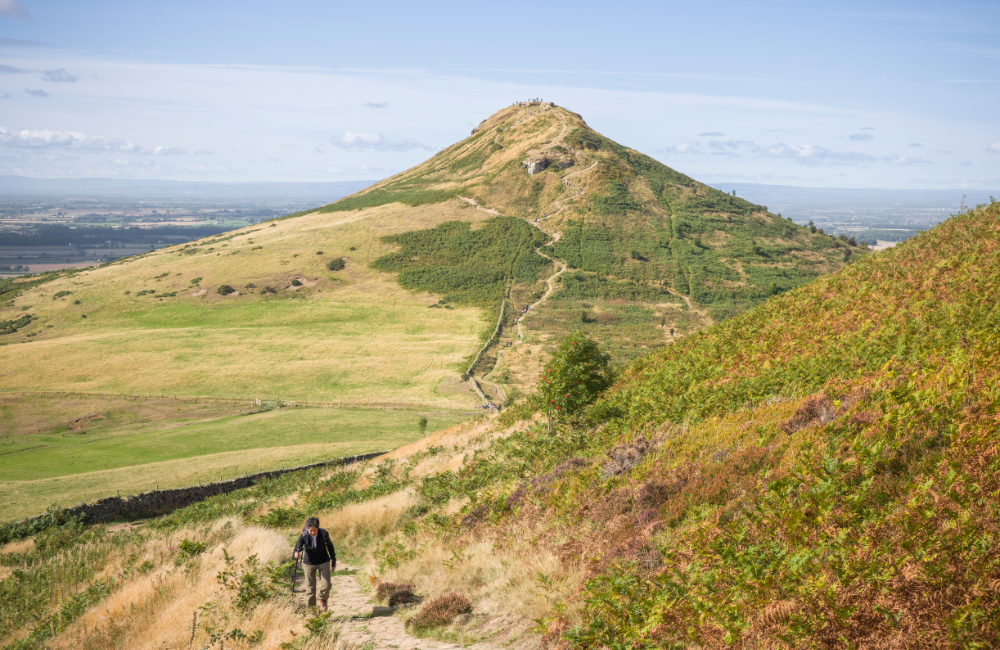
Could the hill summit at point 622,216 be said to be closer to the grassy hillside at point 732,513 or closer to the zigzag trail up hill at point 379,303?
the zigzag trail up hill at point 379,303

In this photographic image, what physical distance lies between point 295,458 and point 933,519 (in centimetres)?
3294

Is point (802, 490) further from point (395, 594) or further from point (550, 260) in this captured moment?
point (550, 260)

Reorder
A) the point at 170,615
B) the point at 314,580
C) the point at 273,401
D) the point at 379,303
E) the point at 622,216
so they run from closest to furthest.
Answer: the point at 170,615
the point at 314,580
the point at 273,401
the point at 379,303
the point at 622,216

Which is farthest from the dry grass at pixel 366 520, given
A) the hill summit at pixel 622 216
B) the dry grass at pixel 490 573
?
the hill summit at pixel 622 216

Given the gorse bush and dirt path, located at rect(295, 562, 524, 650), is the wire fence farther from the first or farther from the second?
the gorse bush

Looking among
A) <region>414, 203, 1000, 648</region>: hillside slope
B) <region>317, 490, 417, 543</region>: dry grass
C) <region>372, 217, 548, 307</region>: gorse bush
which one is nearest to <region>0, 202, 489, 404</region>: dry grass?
<region>372, 217, 548, 307</region>: gorse bush

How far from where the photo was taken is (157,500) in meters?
26.5

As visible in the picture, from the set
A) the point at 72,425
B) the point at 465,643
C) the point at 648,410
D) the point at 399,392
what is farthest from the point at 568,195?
the point at 465,643

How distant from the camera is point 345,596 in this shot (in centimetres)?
1220

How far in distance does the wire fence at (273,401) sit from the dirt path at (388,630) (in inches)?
1626

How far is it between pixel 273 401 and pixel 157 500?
1186 inches

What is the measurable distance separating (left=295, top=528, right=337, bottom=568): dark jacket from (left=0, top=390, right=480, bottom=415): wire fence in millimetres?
41695

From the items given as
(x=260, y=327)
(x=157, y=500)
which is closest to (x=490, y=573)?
(x=157, y=500)

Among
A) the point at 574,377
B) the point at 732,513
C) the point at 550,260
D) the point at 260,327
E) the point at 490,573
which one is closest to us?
the point at 732,513
